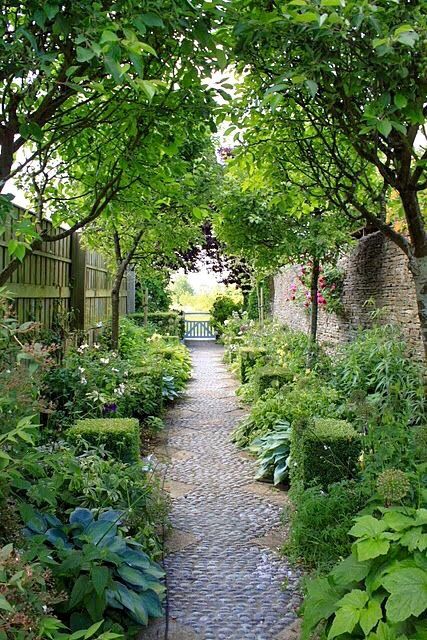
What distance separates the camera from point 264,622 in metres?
2.92

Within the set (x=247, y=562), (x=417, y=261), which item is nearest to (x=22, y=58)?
(x=417, y=261)

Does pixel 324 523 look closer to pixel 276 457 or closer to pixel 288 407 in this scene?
pixel 276 457

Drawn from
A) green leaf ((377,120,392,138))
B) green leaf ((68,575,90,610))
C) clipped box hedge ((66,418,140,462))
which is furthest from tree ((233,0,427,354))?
clipped box hedge ((66,418,140,462))

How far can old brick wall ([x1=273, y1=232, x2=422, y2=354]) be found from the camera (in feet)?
20.9

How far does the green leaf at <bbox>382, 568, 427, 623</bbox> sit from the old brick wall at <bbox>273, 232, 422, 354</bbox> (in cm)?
417

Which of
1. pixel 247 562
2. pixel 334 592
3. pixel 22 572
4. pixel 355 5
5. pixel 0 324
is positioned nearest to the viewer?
pixel 22 572

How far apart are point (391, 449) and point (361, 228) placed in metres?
5.04

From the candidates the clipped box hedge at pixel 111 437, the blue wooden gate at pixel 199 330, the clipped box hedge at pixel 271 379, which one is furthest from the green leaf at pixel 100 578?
the blue wooden gate at pixel 199 330

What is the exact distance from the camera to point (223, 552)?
374 centimetres

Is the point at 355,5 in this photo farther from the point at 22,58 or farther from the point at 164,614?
the point at 164,614

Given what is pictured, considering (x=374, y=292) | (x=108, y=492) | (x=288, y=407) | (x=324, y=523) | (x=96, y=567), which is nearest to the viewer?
(x=96, y=567)

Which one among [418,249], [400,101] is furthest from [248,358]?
[400,101]

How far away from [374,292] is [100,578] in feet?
18.5

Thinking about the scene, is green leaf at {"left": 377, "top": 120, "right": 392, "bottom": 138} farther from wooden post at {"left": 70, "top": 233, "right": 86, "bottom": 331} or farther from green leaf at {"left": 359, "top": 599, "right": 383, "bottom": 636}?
wooden post at {"left": 70, "top": 233, "right": 86, "bottom": 331}
